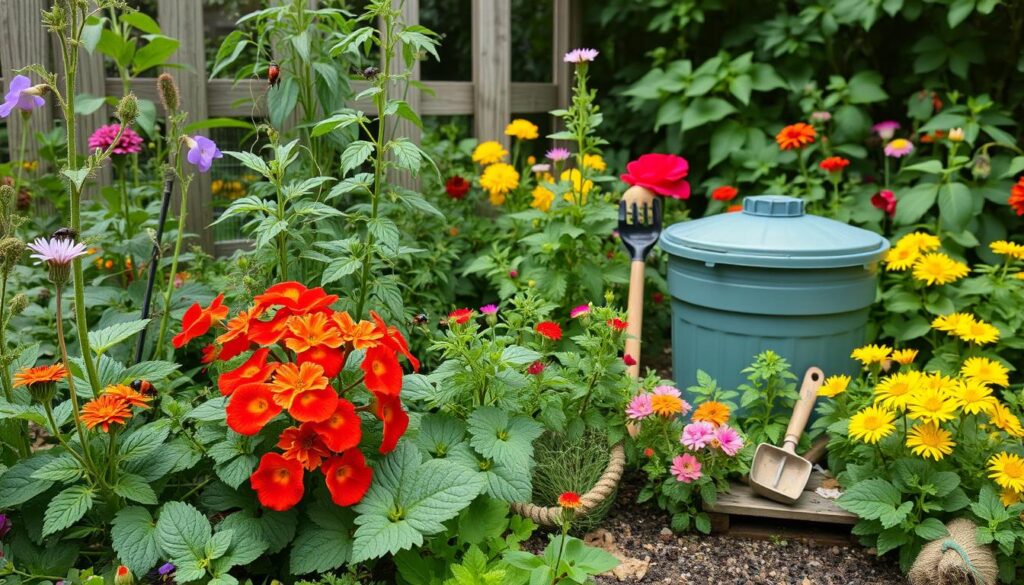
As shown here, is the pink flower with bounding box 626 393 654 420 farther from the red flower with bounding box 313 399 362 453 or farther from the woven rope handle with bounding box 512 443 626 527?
the red flower with bounding box 313 399 362 453

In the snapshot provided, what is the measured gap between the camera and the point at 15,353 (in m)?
1.57

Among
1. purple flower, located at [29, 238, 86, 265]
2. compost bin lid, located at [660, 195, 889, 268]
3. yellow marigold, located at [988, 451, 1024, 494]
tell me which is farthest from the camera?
compost bin lid, located at [660, 195, 889, 268]

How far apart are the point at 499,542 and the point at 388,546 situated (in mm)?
311

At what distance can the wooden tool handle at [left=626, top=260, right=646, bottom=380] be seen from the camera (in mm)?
2438

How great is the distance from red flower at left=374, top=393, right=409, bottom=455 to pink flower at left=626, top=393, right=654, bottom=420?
26.5 inches

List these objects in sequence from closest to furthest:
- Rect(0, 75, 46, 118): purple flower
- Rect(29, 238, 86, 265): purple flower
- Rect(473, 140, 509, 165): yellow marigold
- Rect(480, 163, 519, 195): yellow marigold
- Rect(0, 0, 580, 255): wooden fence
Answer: Rect(29, 238, 86, 265): purple flower → Rect(0, 75, 46, 118): purple flower → Rect(0, 0, 580, 255): wooden fence → Rect(480, 163, 519, 195): yellow marigold → Rect(473, 140, 509, 165): yellow marigold

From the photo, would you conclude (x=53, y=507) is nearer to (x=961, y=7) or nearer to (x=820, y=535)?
(x=820, y=535)

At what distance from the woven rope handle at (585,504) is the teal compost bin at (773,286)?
2.09 ft

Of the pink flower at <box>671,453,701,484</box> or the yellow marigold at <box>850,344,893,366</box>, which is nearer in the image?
the pink flower at <box>671,453,701,484</box>

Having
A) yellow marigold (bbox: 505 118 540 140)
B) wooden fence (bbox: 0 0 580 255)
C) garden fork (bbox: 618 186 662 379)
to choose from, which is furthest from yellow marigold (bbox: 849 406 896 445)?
yellow marigold (bbox: 505 118 540 140)

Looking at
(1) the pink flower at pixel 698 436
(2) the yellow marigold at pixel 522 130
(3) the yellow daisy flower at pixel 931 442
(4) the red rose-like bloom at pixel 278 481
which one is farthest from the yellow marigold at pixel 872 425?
(2) the yellow marigold at pixel 522 130

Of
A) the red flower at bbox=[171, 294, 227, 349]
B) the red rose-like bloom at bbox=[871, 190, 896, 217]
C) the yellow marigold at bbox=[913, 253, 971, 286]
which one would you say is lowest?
the yellow marigold at bbox=[913, 253, 971, 286]

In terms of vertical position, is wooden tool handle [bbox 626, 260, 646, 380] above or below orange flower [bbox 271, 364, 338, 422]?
below

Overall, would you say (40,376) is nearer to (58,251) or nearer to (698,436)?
(58,251)
